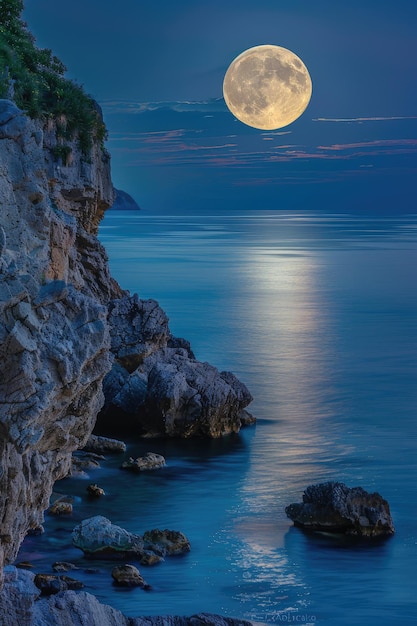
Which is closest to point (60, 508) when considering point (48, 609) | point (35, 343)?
point (48, 609)

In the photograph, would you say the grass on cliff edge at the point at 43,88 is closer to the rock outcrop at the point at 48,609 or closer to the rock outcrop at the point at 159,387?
the rock outcrop at the point at 159,387

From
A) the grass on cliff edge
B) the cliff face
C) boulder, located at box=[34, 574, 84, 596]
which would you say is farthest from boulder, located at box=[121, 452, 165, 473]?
the cliff face

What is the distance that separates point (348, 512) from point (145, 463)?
636 cm

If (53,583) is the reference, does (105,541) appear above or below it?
above

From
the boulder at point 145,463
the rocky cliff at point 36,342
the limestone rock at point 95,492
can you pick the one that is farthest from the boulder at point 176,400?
the rocky cliff at point 36,342

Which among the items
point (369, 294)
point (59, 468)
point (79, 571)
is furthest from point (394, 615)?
point (369, 294)

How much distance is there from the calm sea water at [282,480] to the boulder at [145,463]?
31 centimetres

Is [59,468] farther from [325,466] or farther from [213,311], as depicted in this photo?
[213,311]

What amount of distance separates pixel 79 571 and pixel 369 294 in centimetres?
5218

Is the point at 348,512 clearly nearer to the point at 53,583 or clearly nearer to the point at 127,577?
the point at 127,577

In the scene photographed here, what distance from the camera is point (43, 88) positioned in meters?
23.7

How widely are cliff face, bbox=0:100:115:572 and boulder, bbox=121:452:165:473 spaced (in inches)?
426

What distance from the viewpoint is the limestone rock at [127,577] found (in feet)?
55.8

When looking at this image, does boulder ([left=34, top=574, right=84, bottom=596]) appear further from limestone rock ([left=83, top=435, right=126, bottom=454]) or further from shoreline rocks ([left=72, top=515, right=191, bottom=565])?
limestone rock ([left=83, top=435, right=126, bottom=454])
